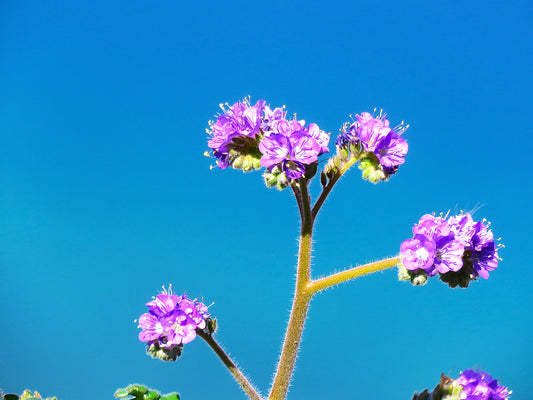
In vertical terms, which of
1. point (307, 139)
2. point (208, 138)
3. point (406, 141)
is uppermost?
point (208, 138)

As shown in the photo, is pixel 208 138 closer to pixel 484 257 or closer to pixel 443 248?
pixel 443 248

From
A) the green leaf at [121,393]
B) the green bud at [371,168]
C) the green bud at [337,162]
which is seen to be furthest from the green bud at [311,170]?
the green leaf at [121,393]

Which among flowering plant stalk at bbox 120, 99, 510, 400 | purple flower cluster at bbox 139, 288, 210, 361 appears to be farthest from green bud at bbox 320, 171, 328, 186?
purple flower cluster at bbox 139, 288, 210, 361

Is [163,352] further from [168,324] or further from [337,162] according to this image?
[337,162]

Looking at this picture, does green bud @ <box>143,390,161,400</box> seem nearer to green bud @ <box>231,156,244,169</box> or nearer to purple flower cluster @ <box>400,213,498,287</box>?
green bud @ <box>231,156,244,169</box>

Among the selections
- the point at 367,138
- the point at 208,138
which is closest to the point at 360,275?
the point at 367,138
